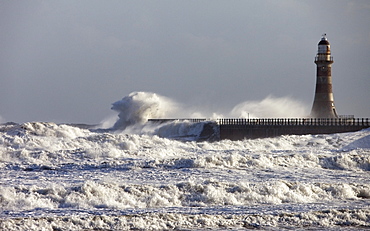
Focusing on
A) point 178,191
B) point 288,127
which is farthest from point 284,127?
Answer: point 178,191

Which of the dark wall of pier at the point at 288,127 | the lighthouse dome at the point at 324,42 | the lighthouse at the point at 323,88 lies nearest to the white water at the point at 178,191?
the dark wall of pier at the point at 288,127

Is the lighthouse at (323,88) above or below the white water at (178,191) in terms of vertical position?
above

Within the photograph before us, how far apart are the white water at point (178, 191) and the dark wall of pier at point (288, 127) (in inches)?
453

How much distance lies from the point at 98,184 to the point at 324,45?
32559mm

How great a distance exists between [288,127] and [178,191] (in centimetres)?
2561

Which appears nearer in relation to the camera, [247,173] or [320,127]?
[247,173]

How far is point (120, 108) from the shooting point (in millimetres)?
57656

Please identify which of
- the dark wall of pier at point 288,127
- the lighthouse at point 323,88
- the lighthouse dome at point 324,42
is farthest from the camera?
the lighthouse dome at point 324,42

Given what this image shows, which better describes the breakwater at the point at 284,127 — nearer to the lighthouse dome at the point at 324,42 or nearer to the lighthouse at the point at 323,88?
the lighthouse at the point at 323,88

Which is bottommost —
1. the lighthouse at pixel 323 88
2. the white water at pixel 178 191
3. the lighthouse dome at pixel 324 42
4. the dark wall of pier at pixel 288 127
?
the white water at pixel 178 191

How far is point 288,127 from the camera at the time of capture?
129 ft

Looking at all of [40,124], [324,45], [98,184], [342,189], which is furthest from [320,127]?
[98,184]

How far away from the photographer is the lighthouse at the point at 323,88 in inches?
1706

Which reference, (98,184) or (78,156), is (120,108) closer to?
(78,156)
